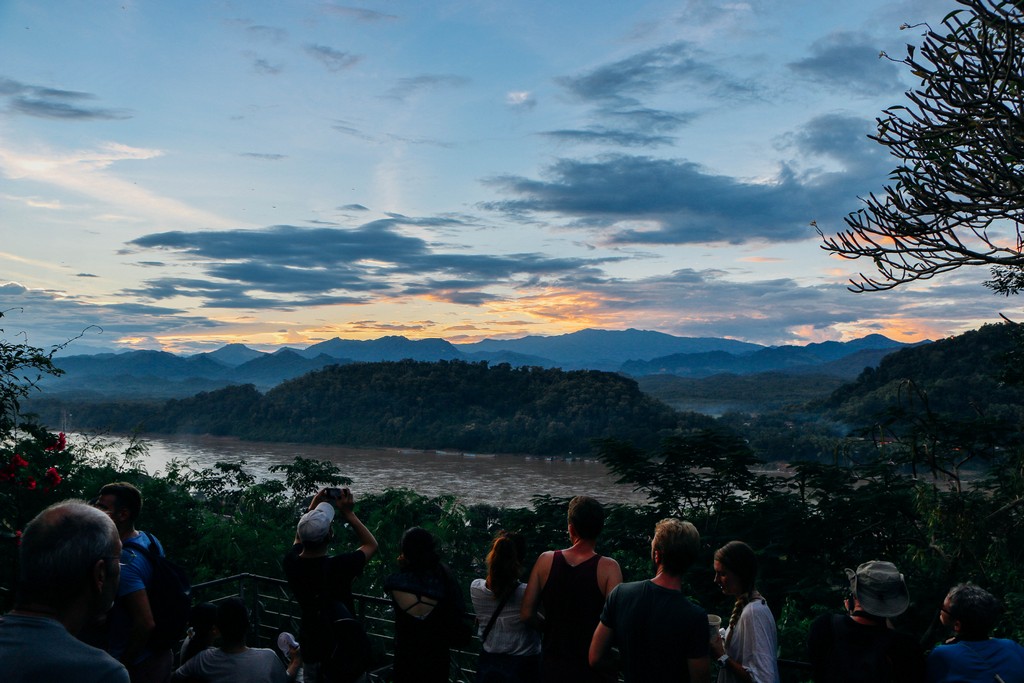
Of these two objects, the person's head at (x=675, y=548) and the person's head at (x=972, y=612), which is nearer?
the person's head at (x=972, y=612)

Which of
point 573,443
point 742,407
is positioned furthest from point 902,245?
point 742,407

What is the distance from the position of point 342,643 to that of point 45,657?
2055 millimetres

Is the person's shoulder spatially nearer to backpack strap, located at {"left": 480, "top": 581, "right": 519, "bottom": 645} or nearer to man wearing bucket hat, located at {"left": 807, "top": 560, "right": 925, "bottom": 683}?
man wearing bucket hat, located at {"left": 807, "top": 560, "right": 925, "bottom": 683}

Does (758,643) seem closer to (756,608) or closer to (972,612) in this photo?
(756,608)

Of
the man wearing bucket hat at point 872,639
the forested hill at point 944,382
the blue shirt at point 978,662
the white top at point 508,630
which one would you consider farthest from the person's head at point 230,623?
the forested hill at point 944,382

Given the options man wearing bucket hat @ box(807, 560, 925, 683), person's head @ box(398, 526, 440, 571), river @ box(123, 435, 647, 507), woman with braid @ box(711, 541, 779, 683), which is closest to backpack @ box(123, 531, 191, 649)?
person's head @ box(398, 526, 440, 571)

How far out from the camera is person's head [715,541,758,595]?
2.81m

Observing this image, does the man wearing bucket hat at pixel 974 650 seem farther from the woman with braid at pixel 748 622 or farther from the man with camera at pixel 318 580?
the man with camera at pixel 318 580

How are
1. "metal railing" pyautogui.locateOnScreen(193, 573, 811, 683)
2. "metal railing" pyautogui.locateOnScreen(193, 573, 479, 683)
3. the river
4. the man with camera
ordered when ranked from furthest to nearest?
the river
"metal railing" pyautogui.locateOnScreen(193, 573, 479, 683)
"metal railing" pyautogui.locateOnScreen(193, 573, 811, 683)
the man with camera

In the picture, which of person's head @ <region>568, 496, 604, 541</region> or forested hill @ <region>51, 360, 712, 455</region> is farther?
forested hill @ <region>51, 360, 712, 455</region>

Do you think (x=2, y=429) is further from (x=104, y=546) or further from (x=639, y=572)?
(x=639, y=572)

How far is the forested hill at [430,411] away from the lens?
73.4 metres

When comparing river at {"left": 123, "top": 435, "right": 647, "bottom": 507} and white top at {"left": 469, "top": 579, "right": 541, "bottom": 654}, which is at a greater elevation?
white top at {"left": 469, "top": 579, "right": 541, "bottom": 654}

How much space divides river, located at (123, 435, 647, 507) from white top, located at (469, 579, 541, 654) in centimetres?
3443
